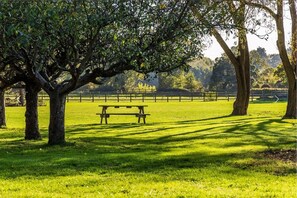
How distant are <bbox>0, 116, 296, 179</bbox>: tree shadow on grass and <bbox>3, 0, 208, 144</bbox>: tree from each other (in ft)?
4.84

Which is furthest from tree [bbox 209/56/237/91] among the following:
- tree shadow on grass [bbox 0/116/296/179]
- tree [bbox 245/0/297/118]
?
tree shadow on grass [bbox 0/116/296/179]

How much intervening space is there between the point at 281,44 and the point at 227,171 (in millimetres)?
17176

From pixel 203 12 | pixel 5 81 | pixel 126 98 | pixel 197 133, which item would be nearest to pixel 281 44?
pixel 197 133

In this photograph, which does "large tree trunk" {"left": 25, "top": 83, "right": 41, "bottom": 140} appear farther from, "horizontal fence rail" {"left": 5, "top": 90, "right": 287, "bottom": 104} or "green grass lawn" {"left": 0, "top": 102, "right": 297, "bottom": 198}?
"horizontal fence rail" {"left": 5, "top": 90, "right": 287, "bottom": 104}

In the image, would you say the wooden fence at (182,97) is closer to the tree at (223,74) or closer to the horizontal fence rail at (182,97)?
the horizontal fence rail at (182,97)

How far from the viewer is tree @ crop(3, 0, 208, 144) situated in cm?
974

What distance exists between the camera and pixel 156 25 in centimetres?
1180

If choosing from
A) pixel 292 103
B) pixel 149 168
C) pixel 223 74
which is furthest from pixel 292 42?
pixel 223 74

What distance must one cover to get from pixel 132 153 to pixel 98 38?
2974mm

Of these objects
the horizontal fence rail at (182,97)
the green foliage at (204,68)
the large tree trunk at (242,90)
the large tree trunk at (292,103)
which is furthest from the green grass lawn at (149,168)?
the horizontal fence rail at (182,97)

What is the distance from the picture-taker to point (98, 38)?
1125cm

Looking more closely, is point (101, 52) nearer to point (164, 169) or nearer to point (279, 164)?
point (164, 169)

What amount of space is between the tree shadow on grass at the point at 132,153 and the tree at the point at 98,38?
1.48 metres

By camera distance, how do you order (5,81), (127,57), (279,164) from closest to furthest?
(279,164)
(127,57)
(5,81)
